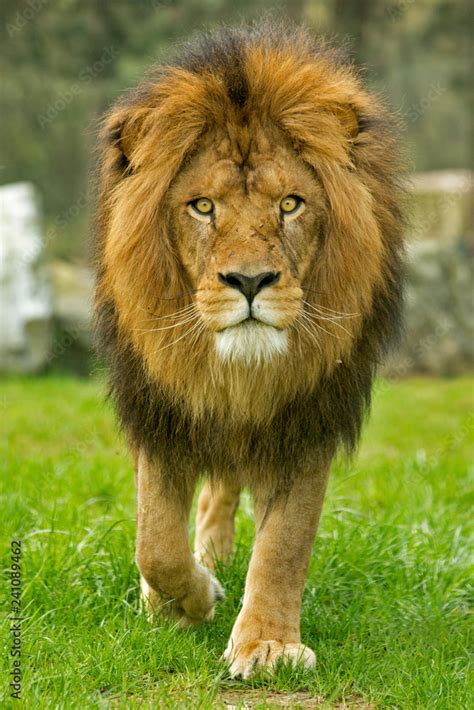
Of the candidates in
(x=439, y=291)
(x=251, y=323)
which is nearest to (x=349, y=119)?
(x=251, y=323)

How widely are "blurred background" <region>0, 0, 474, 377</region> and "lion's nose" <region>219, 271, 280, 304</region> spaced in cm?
688

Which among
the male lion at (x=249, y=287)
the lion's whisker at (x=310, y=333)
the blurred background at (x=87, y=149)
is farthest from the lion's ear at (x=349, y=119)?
the blurred background at (x=87, y=149)

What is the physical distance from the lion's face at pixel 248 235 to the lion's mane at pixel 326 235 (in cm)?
6

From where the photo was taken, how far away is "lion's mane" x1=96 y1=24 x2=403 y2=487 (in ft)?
10.8

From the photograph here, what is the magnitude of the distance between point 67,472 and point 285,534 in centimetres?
227

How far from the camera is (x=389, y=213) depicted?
3.53m

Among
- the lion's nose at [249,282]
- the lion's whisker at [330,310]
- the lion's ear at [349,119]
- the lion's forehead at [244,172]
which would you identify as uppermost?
the lion's ear at [349,119]

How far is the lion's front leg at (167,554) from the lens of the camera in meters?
3.55

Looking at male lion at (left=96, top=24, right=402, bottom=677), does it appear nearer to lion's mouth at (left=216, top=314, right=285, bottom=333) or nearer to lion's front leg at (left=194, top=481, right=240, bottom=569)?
lion's mouth at (left=216, top=314, right=285, bottom=333)

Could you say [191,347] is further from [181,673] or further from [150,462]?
[181,673]

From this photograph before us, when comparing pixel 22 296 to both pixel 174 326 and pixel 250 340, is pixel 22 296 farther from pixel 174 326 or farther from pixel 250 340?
pixel 250 340

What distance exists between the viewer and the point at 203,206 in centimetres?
326

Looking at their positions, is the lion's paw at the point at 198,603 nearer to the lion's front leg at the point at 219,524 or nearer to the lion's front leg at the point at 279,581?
the lion's front leg at the point at 279,581

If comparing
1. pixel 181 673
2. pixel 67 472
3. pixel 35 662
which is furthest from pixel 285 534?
pixel 67 472
